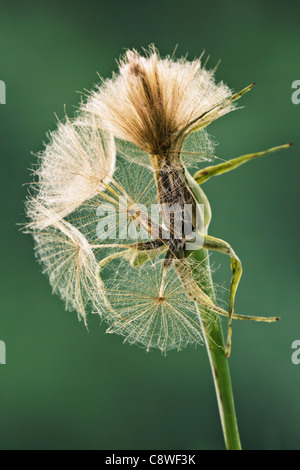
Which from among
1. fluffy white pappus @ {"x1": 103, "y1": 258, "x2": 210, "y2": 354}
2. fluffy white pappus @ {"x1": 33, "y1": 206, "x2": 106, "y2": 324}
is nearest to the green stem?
Result: fluffy white pappus @ {"x1": 103, "y1": 258, "x2": 210, "y2": 354}

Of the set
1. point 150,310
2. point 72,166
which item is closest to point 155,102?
point 72,166

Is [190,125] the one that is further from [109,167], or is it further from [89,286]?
[89,286]

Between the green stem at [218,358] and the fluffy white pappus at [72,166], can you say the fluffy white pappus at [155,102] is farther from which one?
the green stem at [218,358]

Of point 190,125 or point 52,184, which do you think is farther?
point 52,184

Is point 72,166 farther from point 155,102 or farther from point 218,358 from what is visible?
point 218,358

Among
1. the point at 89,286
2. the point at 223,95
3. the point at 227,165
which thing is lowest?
the point at 89,286

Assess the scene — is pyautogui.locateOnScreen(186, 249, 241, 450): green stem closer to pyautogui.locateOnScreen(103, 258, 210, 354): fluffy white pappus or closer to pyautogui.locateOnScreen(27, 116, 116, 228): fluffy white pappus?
pyautogui.locateOnScreen(103, 258, 210, 354): fluffy white pappus

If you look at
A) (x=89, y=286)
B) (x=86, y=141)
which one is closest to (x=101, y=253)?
(x=89, y=286)

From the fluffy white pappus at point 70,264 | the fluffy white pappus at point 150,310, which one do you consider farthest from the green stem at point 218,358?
the fluffy white pappus at point 70,264
